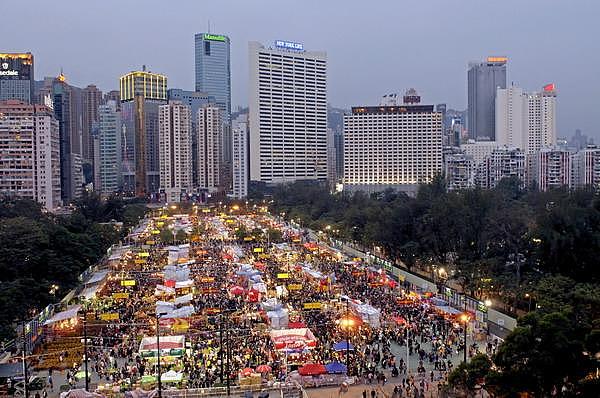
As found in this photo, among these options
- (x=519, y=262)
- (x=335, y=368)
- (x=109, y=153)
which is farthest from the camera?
(x=109, y=153)

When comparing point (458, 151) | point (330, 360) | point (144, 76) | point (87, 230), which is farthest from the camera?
point (144, 76)

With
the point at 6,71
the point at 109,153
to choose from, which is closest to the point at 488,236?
the point at 6,71

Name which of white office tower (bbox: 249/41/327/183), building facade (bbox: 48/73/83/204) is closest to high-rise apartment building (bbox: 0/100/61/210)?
building facade (bbox: 48/73/83/204)

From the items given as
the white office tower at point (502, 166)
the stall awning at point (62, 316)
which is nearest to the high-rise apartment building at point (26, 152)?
the stall awning at point (62, 316)

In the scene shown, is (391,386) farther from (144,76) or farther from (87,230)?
(144,76)

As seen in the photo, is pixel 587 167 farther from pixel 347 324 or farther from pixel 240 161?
pixel 347 324

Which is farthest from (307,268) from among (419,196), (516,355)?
(516,355)

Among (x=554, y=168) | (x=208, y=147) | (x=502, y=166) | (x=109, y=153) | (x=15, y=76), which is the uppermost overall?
(x=15, y=76)

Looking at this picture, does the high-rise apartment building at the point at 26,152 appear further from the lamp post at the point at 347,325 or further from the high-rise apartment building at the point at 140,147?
the lamp post at the point at 347,325
